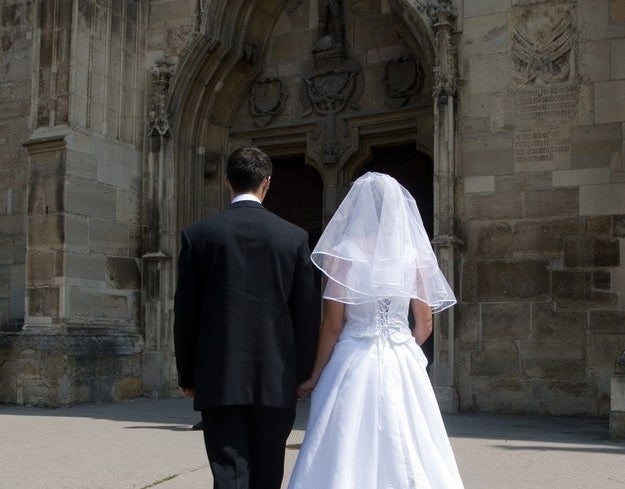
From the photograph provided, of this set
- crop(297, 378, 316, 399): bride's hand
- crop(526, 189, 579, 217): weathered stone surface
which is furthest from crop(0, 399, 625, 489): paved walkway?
crop(526, 189, 579, 217): weathered stone surface

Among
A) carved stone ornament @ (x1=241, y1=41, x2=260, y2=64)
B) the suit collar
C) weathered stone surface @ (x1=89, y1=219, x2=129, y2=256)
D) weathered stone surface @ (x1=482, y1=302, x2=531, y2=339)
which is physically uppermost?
carved stone ornament @ (x1=241, y1=41, x2=260, y2=64)

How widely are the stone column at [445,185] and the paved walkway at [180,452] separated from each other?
1.78ft

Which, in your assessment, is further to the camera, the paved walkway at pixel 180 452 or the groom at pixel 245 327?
the paved walkway at pixel 180 452

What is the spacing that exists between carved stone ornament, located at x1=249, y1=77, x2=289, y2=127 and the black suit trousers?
30.4 feet

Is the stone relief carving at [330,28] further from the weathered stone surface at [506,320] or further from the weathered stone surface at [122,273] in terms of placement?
the weathered stone surface at [506,320]

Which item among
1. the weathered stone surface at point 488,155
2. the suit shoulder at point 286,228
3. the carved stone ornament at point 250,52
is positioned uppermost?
the carved stone ornament at point 250,52

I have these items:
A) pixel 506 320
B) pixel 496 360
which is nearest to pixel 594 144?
pixel 506 320

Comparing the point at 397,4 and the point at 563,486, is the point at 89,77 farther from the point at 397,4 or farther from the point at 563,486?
the point at 563,486

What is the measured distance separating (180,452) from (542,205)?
4.81 metres

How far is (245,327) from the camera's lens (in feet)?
13.1

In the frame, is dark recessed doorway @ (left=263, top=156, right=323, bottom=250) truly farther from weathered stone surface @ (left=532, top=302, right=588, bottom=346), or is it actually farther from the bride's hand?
the bride's hand

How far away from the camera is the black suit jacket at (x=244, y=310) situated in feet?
13.0

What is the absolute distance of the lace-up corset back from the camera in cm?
441

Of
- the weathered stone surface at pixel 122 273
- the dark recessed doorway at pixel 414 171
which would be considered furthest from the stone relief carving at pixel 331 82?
the weathered stone surface at pixel 122 273
